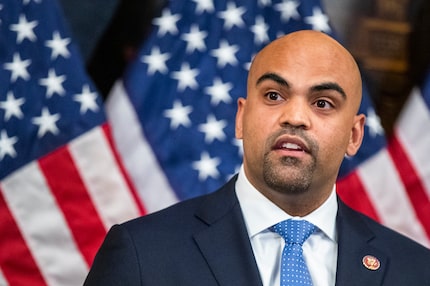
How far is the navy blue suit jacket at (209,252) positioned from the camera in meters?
1.98

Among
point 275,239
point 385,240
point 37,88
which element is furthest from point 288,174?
point 37,88

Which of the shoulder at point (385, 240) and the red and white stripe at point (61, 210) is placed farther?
the red and white stripe at point (61, 210)

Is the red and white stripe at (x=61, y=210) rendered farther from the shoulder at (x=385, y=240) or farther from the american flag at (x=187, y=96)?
the shoulder at (x=385, y=240)

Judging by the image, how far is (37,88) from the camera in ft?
8.78

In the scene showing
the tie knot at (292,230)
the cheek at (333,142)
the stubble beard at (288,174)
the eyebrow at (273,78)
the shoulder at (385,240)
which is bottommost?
the shoulder at (385,240)

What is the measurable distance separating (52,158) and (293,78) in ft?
3.00

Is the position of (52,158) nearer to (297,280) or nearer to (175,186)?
(175,186)

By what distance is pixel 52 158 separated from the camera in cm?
268

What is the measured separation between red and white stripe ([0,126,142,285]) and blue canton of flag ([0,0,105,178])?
0.15 feet

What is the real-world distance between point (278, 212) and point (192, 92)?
2.75 ft

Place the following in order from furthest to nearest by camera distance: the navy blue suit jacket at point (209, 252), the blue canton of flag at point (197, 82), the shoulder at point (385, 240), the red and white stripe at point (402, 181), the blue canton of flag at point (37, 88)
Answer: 1. the red and white stripe at point (402, 181)
2. the blue canton of flag at point (197, 82)
3. the blue canton of flag at point (37, 88)
4. the shoulder at point (385, 240)
5. the navy blue suit jacket at point (209, 252)

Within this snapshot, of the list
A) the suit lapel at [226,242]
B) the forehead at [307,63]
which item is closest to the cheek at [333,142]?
the forehead at [307,63]

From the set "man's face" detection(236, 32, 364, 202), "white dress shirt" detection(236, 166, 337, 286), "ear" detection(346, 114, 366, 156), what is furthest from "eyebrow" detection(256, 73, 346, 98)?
"white dress shirt" detection(236, 166, 337, 286)

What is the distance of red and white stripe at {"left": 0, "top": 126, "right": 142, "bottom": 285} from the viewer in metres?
2.65
